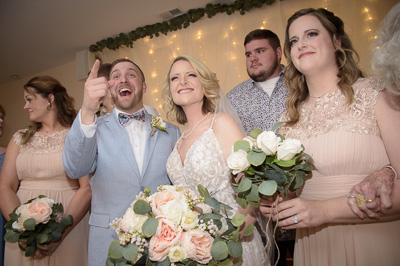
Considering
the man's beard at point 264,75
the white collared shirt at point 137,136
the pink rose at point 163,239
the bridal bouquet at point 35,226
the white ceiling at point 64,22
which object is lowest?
the bridal bouquet at point 35,226

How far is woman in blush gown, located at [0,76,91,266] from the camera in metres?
2.69

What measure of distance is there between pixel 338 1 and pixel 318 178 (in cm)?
376

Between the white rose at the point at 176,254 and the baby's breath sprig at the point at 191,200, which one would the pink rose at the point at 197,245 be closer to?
the white rose at the point at 176,254

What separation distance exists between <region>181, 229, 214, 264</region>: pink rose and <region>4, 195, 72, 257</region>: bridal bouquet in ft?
5.62

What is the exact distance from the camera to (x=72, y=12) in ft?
15.3

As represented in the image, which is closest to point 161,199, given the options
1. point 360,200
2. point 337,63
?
point 360,200

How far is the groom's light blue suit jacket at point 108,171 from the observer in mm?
2016

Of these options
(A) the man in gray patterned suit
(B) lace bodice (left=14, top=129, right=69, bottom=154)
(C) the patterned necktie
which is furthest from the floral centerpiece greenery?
(B) lace bodice (left=14, top=129, right=69, bottom=154)

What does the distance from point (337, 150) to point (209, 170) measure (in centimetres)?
82

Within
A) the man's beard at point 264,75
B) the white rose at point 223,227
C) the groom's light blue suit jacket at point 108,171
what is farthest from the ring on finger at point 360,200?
the man's beard at point 264,75

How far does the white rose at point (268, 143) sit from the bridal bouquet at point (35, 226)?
1.96 meters

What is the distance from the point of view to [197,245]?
3.68 feet

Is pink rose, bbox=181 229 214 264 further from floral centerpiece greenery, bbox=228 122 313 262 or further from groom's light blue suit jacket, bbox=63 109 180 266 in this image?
groom's light blue suit jacket, bbox=63 109 180 266

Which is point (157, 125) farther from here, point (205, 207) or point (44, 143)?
point (44, 143)
